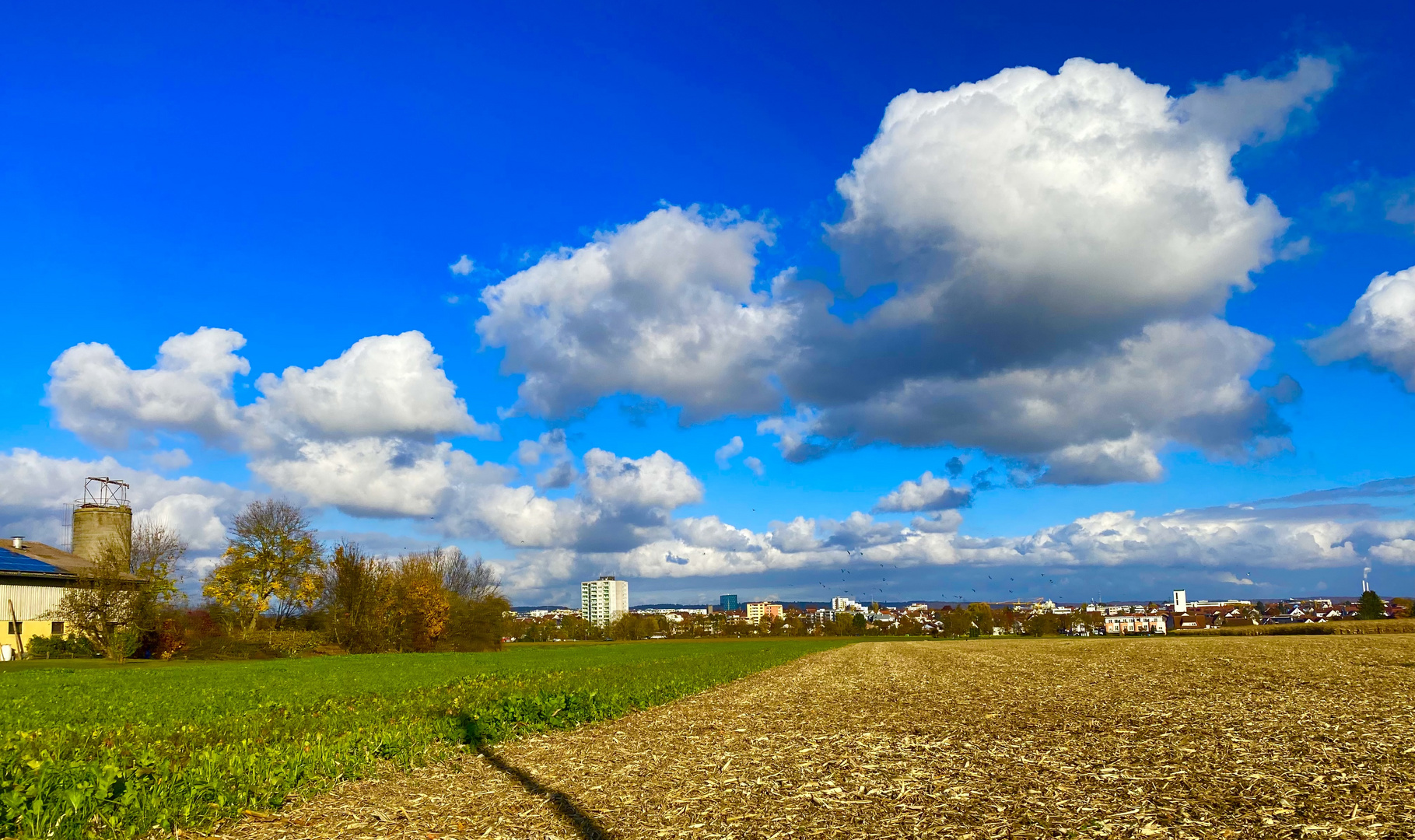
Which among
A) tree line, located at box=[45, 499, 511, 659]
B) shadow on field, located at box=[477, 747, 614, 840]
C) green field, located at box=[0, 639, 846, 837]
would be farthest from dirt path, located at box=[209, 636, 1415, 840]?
tree line, located at box=[45, 499, 511, 659]

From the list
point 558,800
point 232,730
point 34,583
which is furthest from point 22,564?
point 558,800

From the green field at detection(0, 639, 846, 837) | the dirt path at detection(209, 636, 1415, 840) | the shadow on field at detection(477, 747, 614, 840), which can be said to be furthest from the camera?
the shadow on field at detection(477, 747, 614, 840)

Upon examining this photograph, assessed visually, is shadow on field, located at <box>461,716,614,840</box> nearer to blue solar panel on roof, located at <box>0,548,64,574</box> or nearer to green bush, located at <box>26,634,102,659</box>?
green bush, located at <box>26,634,102,659</box>

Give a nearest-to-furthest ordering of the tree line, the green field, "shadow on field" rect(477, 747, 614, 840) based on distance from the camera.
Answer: the green field
"shadow on field" rect(477, 747, 614, 840)
the tree line

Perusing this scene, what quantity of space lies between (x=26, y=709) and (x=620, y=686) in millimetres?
14698

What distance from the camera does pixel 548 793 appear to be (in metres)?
11.1

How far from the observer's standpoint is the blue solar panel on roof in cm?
6450

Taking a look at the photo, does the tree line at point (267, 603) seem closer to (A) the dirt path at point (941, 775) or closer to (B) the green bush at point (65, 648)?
(B) the green bush at point (65, 648)

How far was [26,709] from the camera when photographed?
20.8m

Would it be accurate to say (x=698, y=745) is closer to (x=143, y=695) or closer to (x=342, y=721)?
(x=342, y=721)

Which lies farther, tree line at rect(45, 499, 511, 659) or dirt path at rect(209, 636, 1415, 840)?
tree line at rect(45, 499, 511, 659)

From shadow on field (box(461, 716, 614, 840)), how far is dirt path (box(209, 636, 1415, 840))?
50mm

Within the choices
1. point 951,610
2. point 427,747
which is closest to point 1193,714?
point 427,747

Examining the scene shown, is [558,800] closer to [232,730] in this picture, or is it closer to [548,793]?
[548,793]
